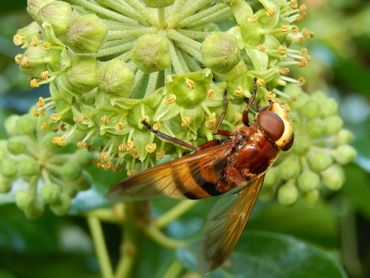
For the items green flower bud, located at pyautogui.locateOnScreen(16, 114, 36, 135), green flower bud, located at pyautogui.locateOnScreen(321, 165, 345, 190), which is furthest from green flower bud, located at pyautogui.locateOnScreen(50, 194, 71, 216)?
green flower bud, located at pyautogui.locateOnScreen(321, 165, 345, 190)

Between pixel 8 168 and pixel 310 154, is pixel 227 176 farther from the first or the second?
pixel 8 168

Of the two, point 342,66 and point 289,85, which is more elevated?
point 289,85

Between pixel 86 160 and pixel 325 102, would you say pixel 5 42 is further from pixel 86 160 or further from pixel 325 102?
pixel 325 102

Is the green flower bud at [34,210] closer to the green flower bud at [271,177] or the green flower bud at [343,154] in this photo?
the green flower bud at [271,177]

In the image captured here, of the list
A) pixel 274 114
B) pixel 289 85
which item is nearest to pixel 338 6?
pixel 289 85

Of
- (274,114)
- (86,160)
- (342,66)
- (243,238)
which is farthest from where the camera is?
(342,66)

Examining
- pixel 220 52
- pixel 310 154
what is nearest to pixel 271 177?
pixel 310 154
